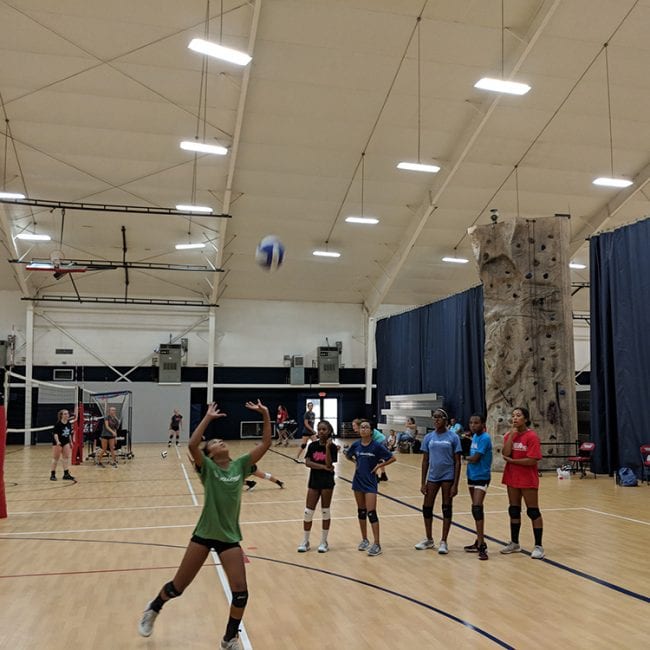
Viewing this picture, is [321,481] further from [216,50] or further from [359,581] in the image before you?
[216,50]

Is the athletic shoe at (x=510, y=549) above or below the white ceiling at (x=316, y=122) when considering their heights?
below

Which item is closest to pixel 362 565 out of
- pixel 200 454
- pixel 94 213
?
pixel 200 454

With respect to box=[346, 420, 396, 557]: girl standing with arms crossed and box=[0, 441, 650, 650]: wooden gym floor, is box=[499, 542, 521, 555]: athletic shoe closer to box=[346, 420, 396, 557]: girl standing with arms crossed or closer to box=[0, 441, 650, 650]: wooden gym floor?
box=[0, 441, 650, 650]: wooden gym floor

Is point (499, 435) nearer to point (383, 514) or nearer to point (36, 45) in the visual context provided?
point (383, 514)

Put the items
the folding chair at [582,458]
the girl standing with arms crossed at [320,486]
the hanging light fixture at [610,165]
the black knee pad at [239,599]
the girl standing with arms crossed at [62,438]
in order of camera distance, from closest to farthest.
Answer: the black knee pad at [239,599] < the girl standing with arms crossed at [320,486] < the girl standing with arms crossed at [62,438] < the folding chair at [582,458] < the hanging light fixture at [610,165]

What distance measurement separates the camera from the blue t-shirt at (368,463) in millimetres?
8008

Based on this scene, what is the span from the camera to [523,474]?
780 centimetres

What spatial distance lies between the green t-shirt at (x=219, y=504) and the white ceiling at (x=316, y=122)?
1328 cm

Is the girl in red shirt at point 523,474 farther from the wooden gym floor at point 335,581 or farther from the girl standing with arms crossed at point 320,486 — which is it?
the girl standing with arms crossed at point 320,486

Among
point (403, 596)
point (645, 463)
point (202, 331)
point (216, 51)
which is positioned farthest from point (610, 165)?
point (403, 596)

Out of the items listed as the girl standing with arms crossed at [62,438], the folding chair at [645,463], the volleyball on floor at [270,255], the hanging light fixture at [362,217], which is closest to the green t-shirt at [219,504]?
the volleyball on floor at [270,255]

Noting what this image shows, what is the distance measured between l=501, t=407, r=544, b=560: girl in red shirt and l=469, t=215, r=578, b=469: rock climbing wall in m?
8.87

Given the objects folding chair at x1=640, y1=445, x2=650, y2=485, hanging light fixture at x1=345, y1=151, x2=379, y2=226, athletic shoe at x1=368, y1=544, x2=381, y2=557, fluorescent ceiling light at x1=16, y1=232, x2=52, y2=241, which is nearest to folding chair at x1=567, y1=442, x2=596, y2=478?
folding chair at x1=640, y1=445, x2=650, y2=485

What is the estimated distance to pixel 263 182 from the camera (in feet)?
74.1
